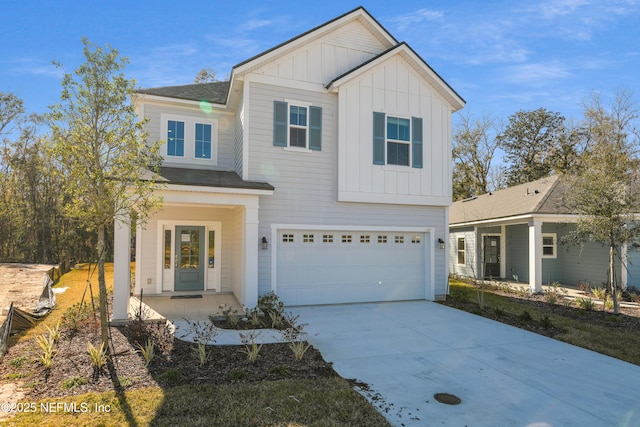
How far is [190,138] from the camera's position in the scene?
38.1 feet

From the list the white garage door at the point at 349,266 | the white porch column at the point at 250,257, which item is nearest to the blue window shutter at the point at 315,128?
the white garage door at the point at 349,266

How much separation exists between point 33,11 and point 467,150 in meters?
32.4

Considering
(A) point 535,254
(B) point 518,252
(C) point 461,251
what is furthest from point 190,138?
(B) point 518,252

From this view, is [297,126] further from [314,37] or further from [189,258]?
[189,258]

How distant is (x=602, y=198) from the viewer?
32.2ft

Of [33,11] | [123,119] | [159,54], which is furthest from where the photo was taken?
[159,54]

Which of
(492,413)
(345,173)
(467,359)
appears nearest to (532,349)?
(467,359)

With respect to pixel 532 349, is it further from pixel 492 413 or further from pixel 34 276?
pixel 34 276

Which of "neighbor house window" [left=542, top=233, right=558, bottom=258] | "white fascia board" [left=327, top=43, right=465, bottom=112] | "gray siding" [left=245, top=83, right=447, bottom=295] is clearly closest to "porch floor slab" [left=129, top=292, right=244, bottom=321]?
"gray siding" [left=245, top=83, right=447, bottom=295]

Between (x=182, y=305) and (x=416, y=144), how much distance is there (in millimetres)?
7958

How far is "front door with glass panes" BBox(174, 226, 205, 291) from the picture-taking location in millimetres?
11781

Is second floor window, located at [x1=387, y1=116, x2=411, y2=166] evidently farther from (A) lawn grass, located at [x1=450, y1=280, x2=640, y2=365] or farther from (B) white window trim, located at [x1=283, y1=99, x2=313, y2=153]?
(A) lawn grass, located at [x1=450, y1=280, x2=640, y2=365]

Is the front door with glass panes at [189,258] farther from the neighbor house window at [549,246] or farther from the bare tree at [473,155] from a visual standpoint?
Answer: the bare tree at [473,155]

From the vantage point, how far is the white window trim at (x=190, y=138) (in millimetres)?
11320
